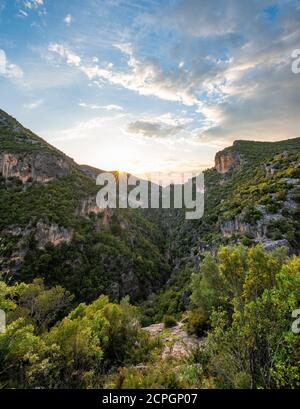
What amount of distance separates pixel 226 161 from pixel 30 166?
2364 inches

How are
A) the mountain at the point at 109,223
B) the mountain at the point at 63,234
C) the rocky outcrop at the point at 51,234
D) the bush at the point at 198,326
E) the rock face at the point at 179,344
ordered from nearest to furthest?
1. the rock face at the point at 179,344
2. the bush at the point at 198,326
3. the mountain at the point at 109,223
4. the mountain at the point at 63,234
5. the rocky outcrop at the point at 51,234

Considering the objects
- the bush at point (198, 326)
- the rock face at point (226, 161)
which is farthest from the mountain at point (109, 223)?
the bush at point (198, 326)

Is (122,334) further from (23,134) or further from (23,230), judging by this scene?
(23,134)

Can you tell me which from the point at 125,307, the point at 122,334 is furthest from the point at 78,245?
the point at 122,334

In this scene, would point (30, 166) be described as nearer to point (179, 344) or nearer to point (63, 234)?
point (63, 234)

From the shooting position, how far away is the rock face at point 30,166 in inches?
2301

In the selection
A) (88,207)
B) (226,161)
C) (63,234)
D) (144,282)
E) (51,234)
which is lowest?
(144,282)

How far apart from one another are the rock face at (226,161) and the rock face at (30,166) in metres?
52.9

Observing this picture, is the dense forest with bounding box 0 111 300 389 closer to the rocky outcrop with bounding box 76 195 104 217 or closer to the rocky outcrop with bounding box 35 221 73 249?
the rocky outcrop with bounding box 35 221 73 249

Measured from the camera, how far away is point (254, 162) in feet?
220

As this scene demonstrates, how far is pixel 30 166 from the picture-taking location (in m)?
60.4

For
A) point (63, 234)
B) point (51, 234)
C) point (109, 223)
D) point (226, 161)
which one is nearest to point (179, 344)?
point (51, 234)

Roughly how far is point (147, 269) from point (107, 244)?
11.9 metres

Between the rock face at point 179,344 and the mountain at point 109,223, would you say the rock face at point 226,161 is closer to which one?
the mountain at point 109,223
